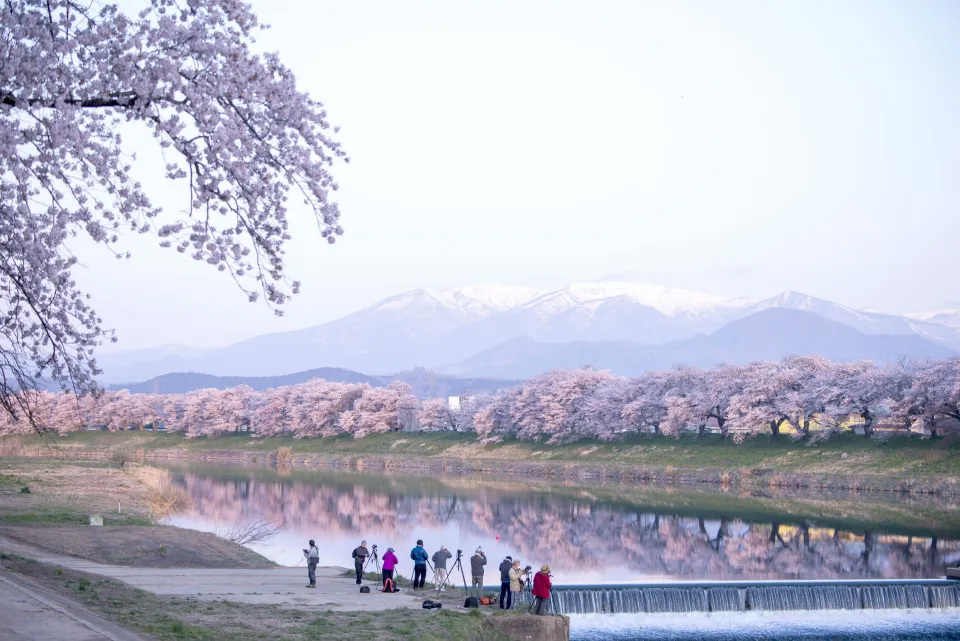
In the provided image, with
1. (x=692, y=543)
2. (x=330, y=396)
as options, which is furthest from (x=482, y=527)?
(x=330, y=396)

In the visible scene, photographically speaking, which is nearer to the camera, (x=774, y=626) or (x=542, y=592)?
(x=542, y=592)

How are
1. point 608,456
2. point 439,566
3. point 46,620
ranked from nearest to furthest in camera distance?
point 46,620 < point 439,566 < point 608,456

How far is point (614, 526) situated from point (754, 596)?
64.4ft

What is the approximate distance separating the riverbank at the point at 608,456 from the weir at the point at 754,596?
2589 centimetres

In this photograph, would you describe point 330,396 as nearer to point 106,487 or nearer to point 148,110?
point 106,487

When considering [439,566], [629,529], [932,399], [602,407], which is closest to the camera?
[439,566]

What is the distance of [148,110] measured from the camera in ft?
36.2

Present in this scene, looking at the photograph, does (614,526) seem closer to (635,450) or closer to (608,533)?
(608,533)

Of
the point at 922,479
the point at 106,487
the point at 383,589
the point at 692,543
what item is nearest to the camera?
the point at 383,589

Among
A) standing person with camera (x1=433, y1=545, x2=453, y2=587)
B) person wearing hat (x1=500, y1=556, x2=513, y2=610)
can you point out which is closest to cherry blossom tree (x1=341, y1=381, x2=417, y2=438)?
standing person with camera (x1=433, y1=545, x2=453, y2=587)

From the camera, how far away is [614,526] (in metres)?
49.7

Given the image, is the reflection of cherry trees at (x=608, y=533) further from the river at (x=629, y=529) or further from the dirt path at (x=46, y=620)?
the dirt path at (x=46, y=620)

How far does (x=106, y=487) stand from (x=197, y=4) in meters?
48.8

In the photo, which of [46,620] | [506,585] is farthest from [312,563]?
[46,620]
